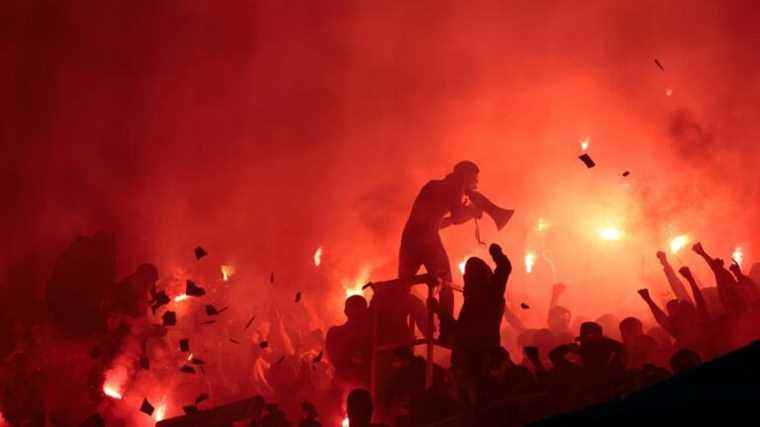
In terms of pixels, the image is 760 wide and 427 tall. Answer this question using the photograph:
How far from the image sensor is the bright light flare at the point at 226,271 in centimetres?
1556

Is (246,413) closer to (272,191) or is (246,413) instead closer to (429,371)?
(429,371)

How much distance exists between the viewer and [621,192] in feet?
50.4

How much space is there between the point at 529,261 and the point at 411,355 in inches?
290

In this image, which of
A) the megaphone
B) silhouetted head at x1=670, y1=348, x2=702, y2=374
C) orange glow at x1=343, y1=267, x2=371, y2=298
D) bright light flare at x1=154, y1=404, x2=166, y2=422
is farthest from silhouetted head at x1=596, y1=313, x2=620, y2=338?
bright light flare at x1=154, y1=404, x2=166, y2=422

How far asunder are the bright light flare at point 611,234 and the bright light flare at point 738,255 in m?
2.16

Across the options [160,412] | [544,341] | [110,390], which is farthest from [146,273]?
[544,341]

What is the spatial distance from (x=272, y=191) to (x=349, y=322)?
8.92m

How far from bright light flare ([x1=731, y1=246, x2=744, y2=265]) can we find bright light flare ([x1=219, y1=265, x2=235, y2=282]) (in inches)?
412

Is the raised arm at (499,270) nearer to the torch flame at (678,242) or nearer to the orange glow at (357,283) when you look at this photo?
the orange glow at (357,283)

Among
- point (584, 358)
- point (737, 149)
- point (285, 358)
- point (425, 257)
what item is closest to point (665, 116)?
point (737, 149)

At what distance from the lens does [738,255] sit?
1412cm

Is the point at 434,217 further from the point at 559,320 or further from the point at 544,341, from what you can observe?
the point at 559,320

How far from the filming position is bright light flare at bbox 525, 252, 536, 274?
14868mm

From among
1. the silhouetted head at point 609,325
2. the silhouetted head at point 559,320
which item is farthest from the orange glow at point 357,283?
the silhouetted head at point 609,325
